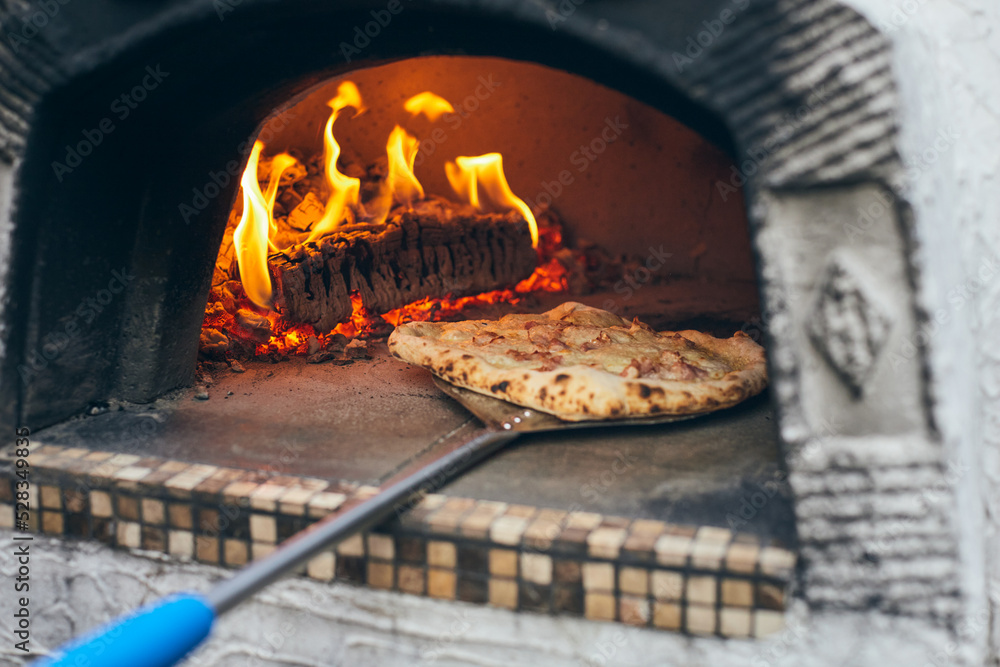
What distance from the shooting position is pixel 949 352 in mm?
1263

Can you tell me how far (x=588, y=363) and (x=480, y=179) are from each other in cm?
217

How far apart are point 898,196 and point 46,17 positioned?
1746 mm

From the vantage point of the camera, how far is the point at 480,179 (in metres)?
4.07

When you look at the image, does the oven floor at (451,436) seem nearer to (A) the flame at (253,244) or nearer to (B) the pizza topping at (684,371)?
(B) the pizza topping at (684,371)

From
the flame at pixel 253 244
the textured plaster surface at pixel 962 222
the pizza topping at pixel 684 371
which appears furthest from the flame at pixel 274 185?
the textured plaster surface at pixel 962 222

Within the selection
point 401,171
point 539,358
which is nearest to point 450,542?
point 539,358

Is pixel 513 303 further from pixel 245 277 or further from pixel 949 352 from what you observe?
pixel 949 352

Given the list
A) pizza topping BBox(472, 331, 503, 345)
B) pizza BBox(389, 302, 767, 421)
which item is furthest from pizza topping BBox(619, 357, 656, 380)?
pizza topping BBox(472, 331, 503, 345)

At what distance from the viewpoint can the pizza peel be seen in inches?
34.0

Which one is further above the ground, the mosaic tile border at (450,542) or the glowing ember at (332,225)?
the glowing ember at (332,225)

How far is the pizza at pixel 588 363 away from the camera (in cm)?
186

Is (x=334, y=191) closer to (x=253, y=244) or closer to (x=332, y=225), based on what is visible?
(x=332, y=225)

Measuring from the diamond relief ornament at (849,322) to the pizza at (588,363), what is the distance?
0.61m

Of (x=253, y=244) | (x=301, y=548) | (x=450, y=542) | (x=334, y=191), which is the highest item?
(x=334, y=191)
